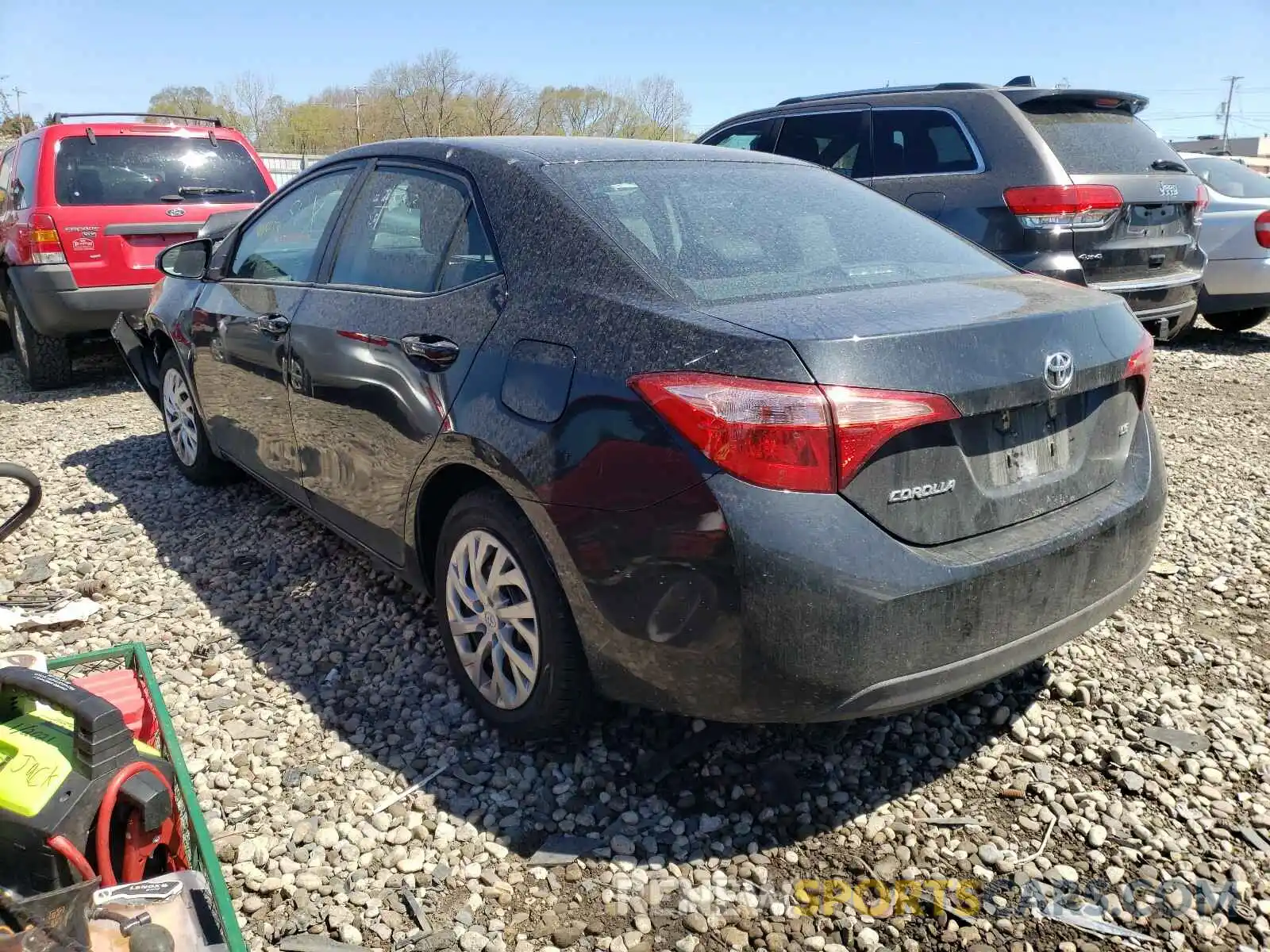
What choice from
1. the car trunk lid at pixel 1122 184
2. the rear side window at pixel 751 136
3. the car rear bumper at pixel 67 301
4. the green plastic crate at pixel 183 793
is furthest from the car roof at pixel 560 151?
the car rear bumper at pixel 67 301

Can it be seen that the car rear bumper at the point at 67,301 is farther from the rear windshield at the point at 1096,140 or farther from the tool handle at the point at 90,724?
the rear windshield at the point at 1096,140

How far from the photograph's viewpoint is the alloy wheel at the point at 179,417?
501cm

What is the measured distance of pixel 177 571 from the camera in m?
4.13

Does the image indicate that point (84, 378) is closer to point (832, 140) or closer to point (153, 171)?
point (153, 171)

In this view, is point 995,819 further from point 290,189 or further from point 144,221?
point 144,221

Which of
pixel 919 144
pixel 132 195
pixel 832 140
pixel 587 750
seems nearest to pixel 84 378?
pixel 132 195

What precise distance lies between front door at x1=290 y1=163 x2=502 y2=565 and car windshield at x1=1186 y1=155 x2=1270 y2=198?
8499mm

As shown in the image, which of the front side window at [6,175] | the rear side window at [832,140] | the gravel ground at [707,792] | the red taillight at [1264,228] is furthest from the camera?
the red taillight at [1264,228]

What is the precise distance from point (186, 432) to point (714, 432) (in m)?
3.87

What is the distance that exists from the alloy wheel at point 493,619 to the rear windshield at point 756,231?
0.89m

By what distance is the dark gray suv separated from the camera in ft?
19.6

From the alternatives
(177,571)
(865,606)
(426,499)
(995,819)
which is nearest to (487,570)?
(426,499)

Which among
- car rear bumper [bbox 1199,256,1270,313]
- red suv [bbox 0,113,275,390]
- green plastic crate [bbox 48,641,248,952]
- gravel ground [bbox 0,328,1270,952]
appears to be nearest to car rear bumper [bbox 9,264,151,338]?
red suv [bbox 0,113,275,390]

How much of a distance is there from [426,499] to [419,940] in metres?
1.25
